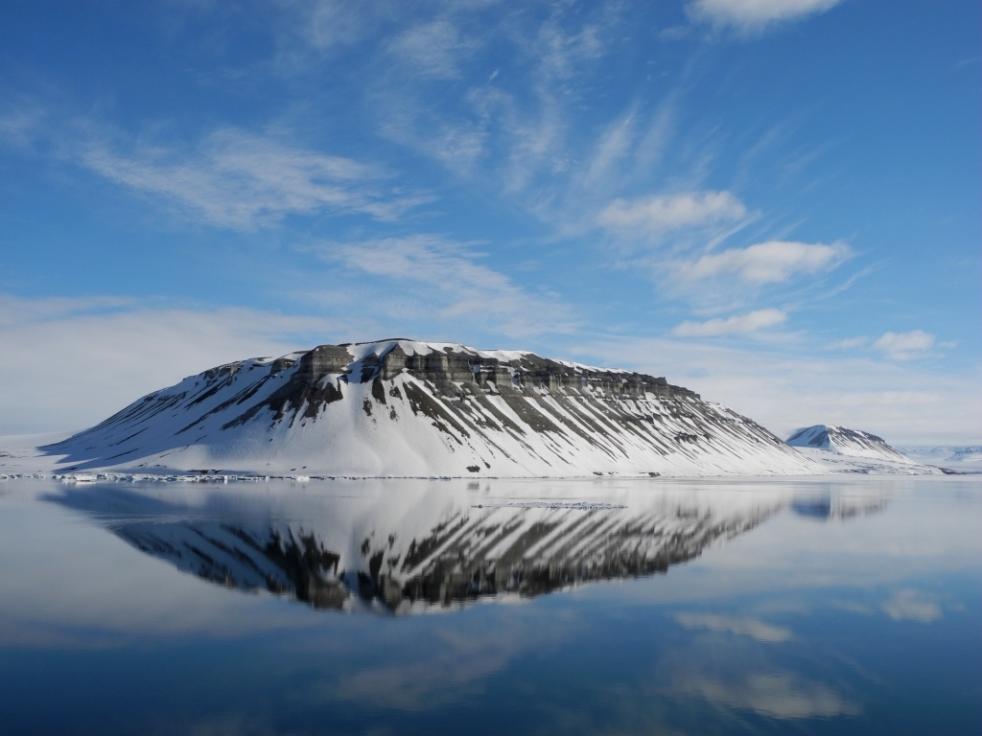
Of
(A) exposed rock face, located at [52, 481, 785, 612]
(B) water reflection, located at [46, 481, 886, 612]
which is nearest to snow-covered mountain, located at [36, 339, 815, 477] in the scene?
(B) water reflection, located at [46, 481, 886, 612]

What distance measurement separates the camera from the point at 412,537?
45.8 meters

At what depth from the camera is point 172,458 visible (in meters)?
136

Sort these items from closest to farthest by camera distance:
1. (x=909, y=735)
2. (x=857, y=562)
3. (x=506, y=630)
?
(x=909, y=735) → (x=506, y=630) → (x=857, y=562)

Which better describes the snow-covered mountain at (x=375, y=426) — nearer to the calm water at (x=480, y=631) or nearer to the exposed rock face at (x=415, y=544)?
the exposed rock face at (x=415, y=544)

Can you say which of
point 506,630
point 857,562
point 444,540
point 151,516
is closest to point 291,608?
point 506,630

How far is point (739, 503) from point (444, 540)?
161 feet

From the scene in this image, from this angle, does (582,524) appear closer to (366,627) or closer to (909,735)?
(366,627)

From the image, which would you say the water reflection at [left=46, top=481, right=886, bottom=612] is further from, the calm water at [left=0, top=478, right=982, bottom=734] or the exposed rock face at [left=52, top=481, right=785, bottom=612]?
the calm water at [left=0, top=478, right=982, bottom=734]

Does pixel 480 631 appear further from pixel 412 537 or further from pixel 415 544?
pixel 412 537

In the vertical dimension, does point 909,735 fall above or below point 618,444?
below

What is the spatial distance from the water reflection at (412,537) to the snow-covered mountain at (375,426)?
5234 centimetres

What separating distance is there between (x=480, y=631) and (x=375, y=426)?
12476 cm

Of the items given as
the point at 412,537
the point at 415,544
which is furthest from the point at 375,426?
the point at 415,544

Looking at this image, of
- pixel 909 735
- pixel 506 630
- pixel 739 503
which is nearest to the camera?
pixel 909 735
